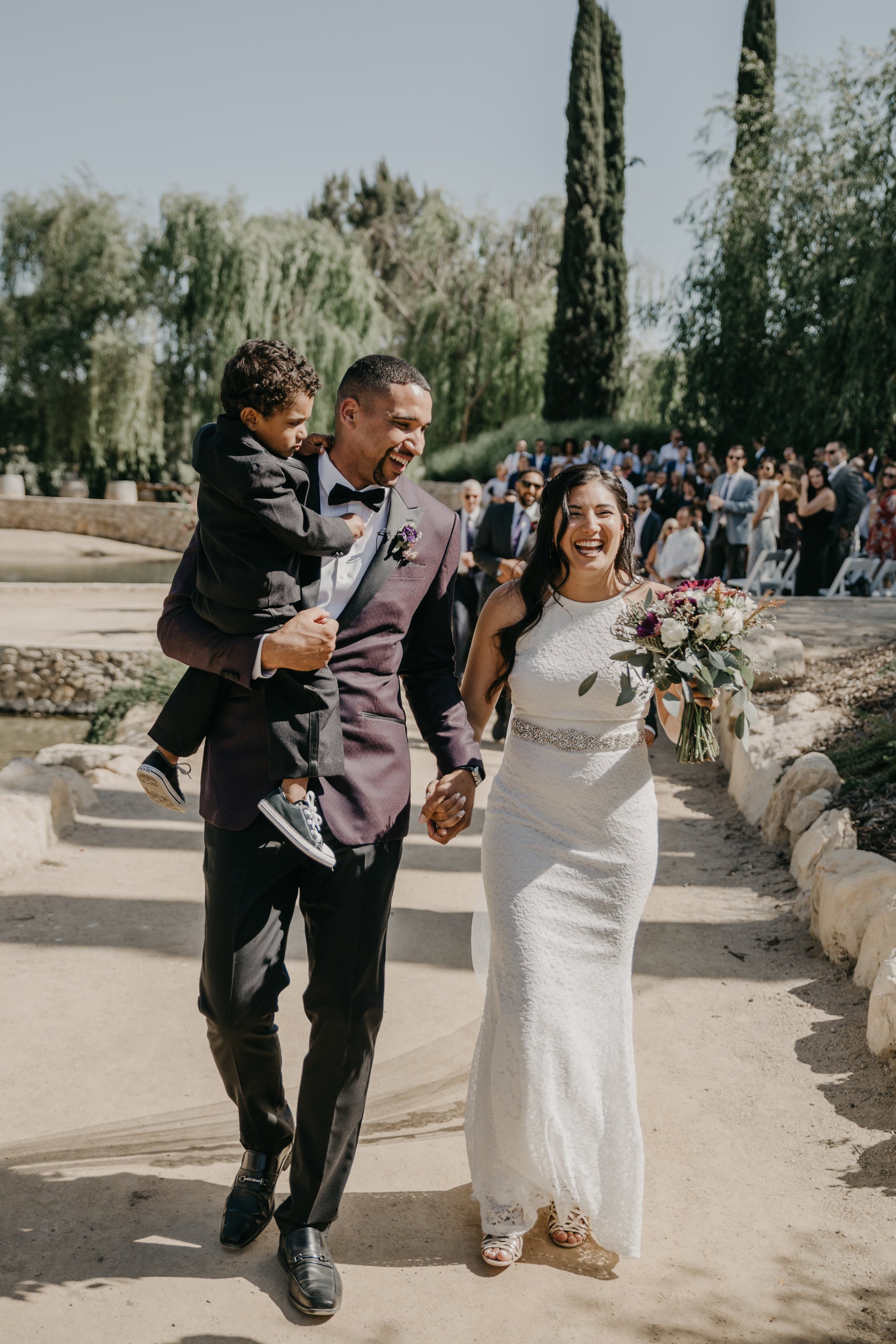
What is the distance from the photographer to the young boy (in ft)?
8.25

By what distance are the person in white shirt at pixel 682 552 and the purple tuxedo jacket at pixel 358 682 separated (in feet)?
27.5

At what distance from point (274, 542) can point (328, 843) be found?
0.73 m

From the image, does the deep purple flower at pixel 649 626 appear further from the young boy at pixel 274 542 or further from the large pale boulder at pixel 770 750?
the large pale boulder at pixel 770 750

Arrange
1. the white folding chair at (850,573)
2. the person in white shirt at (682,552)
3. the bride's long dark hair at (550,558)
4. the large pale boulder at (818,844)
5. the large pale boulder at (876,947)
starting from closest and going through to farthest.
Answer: the bride's long dark hair at (550,558), the large pale boulder at (876,947), the large pale boulder at (818,844), the person in white shirt at (682,552), the white folding chair at (850,573)

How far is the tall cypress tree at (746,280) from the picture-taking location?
19.6m

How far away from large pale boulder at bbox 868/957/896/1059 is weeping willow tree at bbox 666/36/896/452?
14115 millimetres

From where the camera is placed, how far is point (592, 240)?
2623 cm

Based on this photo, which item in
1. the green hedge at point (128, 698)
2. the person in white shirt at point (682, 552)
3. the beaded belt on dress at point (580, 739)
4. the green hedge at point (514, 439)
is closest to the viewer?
the beaded belt on dress at point (580, 739)

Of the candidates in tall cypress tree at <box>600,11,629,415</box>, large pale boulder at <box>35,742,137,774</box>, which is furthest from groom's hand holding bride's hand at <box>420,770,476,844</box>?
tall cypress tree at <box>600,11,629,415</box>

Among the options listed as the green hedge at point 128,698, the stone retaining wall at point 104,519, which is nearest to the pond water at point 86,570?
the stone retaining wall at point 104,519

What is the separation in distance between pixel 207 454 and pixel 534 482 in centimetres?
609

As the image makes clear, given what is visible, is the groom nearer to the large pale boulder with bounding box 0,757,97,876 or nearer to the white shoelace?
the white shoelace

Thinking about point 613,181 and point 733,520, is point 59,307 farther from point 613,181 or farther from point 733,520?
point 733,520

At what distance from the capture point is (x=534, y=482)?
8461 mm
